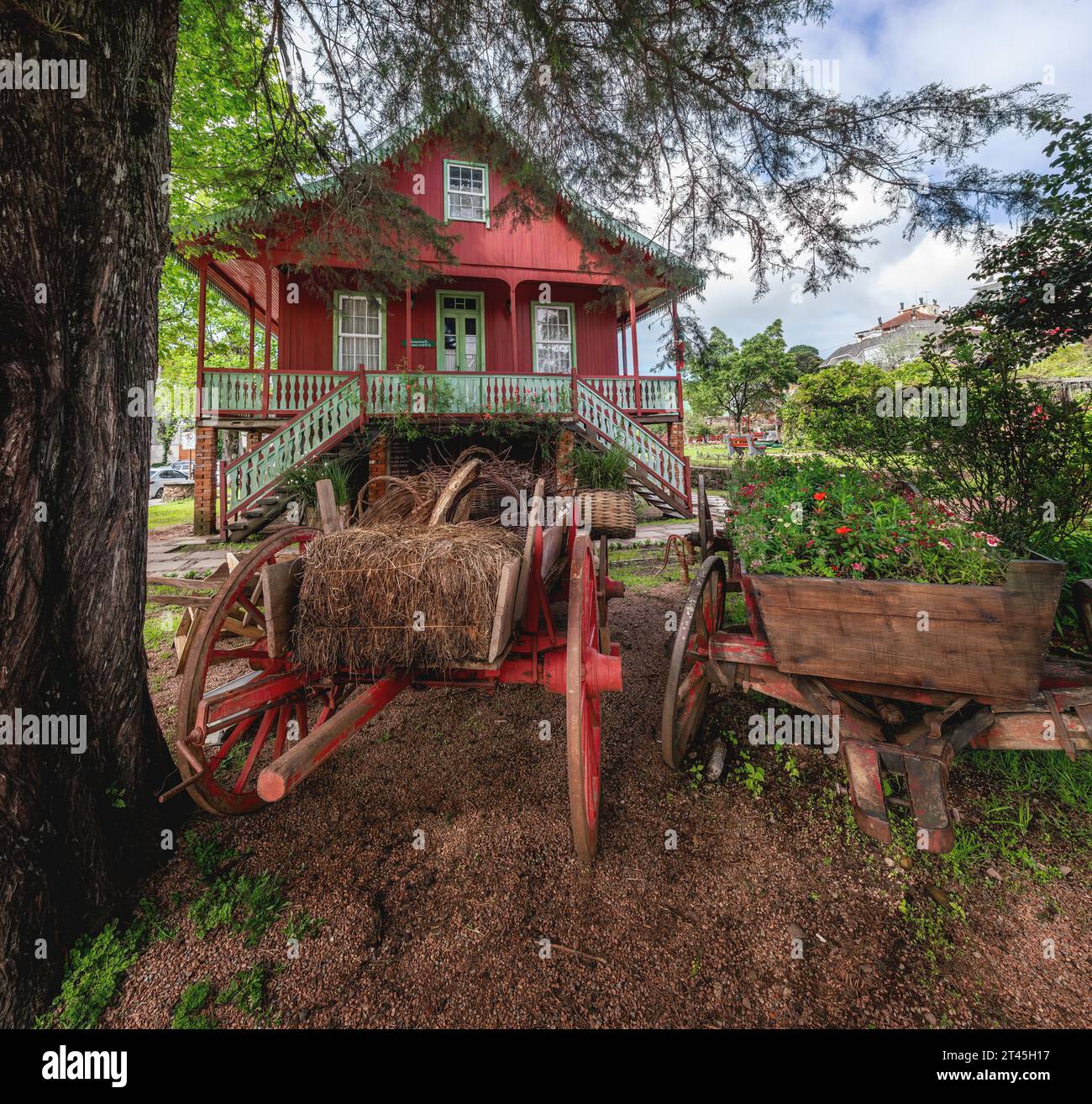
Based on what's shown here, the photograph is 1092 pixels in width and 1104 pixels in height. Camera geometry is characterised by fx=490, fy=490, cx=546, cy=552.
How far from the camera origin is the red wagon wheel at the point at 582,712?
1.78 m

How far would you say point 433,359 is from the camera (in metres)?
11.6

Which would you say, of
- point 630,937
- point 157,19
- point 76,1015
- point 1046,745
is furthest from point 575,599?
point 157,19

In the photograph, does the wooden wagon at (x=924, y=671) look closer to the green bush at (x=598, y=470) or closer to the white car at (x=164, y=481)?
the green bush at (x=598, y=470)

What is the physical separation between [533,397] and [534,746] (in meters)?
7.97

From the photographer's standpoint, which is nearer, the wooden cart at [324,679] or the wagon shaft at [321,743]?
the wagon shaft at [321,743]

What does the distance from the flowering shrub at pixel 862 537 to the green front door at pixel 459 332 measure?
1067 cm

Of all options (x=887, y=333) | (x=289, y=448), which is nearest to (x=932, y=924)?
(x=289, y=448)

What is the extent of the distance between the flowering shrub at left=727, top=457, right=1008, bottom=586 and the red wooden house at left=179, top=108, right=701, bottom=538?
20.5 ft

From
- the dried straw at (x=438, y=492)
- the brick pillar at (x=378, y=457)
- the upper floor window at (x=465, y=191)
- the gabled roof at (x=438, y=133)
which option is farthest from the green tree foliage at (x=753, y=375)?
the dried straw at (x=438, y=492)

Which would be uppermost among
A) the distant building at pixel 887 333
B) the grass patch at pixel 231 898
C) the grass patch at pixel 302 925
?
the distant building at pixel 887 333

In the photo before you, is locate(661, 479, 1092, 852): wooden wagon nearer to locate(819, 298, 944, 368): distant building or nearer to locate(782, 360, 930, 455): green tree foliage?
locate(782, 360, 930, 455): green tree foliage

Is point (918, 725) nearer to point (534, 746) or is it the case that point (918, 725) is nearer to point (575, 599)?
point (575, 599)

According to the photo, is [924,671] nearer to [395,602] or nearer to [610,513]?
[395,602]

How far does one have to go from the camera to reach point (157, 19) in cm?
219
